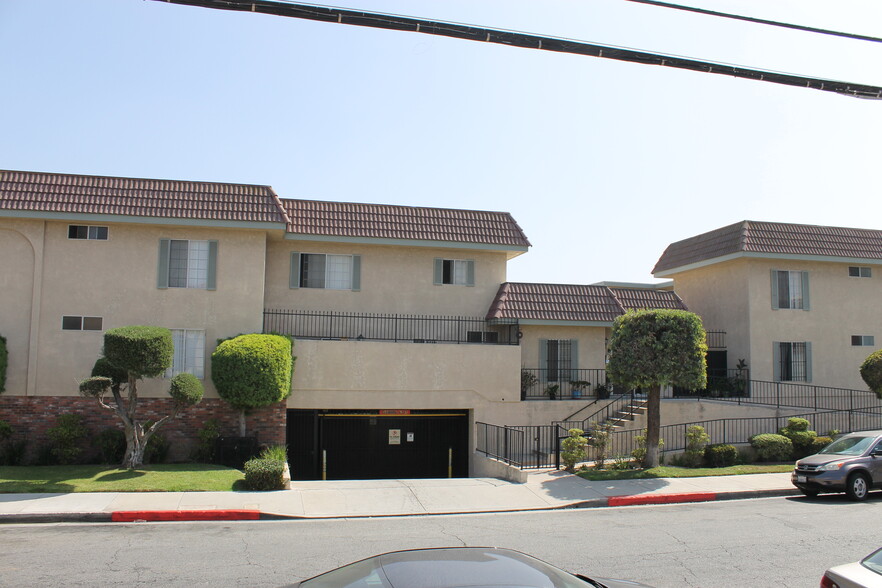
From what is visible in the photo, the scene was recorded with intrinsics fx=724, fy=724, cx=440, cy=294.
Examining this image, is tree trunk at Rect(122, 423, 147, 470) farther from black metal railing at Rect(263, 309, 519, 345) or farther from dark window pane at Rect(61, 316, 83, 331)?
black metal railing at Rect(263, 309, 519, 345)

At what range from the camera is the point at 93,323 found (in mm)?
19922

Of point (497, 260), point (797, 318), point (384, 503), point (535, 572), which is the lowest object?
point (384, 503)

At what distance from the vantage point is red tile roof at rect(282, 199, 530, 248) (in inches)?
915

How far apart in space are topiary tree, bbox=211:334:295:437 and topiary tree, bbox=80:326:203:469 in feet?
2.49

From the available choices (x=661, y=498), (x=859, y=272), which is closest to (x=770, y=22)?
(x=661, y=498)

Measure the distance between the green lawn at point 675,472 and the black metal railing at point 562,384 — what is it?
5116 millimetres

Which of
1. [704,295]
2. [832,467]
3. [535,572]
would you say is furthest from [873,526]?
[704,295]

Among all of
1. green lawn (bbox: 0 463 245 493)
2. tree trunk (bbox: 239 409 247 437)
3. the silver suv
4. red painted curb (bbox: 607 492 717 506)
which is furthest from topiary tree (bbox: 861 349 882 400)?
green lawn (bbox: 0 463 245 493)

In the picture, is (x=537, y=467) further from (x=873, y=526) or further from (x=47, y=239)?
(x=47, y=239)

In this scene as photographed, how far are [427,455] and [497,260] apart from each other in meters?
7.20

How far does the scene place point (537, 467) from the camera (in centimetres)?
1922

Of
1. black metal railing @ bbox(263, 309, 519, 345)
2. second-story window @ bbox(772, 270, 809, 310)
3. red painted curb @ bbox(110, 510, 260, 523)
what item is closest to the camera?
red painted curb @ bbox(110, 510, 260, 523)

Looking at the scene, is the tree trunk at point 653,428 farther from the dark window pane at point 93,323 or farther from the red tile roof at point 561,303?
the dark window pane at point 93,323

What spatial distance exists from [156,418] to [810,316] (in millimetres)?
22703
